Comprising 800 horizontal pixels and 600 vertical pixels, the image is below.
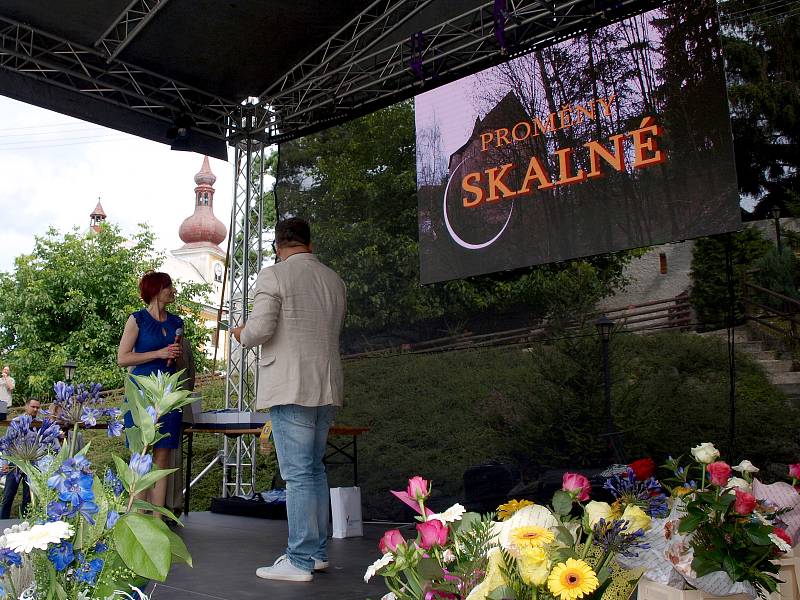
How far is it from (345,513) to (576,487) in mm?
3466

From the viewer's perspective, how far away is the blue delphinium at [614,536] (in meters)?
0.71

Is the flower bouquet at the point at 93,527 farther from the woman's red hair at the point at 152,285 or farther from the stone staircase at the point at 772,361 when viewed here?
the stone staircase at the point at 772,361

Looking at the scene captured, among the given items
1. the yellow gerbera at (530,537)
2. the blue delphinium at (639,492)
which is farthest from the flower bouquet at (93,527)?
the blue delphinium at (639,492)

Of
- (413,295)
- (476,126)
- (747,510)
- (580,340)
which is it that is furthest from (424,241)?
(747,510)

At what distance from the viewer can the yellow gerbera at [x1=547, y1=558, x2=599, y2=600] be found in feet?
1.90

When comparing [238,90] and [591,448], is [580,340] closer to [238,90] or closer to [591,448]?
[591,448]

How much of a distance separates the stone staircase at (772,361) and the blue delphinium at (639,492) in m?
2.96

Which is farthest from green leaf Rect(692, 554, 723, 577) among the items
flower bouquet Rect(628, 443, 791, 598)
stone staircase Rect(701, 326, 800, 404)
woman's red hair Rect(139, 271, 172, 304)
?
stone staircase Rect(701, 326, 800, 404)

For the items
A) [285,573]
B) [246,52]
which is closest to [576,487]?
[285,573]

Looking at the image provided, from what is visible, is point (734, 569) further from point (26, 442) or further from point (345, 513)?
point (345, 513)

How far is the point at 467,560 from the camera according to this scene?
2.13 ft

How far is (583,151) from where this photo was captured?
13.7ft

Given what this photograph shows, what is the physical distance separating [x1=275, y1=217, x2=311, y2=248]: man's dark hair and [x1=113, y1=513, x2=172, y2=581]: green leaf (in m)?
2.19

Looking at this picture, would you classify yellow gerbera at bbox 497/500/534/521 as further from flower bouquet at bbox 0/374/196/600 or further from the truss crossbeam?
the truss crossbeam
